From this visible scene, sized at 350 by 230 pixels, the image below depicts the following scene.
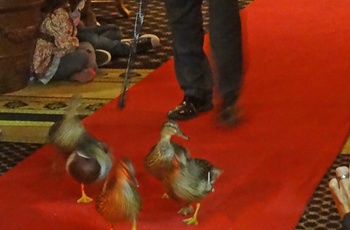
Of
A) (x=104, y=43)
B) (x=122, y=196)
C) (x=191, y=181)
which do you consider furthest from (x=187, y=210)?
(x=104, y=43)

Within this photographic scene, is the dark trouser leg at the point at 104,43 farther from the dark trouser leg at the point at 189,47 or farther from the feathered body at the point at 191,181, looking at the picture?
the feathered body at the point at 191,181

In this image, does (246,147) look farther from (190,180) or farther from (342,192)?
(342,192)

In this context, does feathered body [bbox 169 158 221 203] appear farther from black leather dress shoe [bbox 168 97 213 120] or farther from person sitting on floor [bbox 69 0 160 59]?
person sitting on floor [bbox 69 0 160 59]

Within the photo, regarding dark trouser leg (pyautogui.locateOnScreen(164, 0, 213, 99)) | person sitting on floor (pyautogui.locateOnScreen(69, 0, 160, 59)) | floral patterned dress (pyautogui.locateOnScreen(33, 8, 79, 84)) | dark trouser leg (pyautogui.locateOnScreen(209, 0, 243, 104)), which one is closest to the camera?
dark trouser leg (pyautogui.locateOnScreen(209, 0, 243, 104))

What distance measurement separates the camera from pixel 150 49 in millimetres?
3254

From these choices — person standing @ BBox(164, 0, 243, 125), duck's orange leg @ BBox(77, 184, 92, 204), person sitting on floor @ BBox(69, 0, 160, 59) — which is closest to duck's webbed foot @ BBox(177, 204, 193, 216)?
duck's orange leg @ BBox(77, 184, 92, 204)

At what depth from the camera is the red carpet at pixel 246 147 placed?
173 centimetres

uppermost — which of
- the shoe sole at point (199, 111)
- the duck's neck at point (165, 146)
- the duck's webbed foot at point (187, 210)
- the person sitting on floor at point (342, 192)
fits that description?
the person sitting on floor at point (342, 192)

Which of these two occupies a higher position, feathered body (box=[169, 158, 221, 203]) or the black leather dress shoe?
feathered body (box=[169, 158, 221, 203])

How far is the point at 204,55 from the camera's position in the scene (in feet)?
7.65

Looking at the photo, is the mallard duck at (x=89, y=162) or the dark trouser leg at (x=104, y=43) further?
the dark trouser leg at (x=104, y=43)

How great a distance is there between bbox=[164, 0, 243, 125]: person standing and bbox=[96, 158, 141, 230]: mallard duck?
0.58 metres

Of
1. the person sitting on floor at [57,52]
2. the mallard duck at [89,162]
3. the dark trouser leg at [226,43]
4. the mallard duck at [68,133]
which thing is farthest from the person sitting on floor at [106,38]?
the mallard duck at [89,162]

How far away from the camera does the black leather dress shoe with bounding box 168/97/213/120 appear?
2331 millimetres
